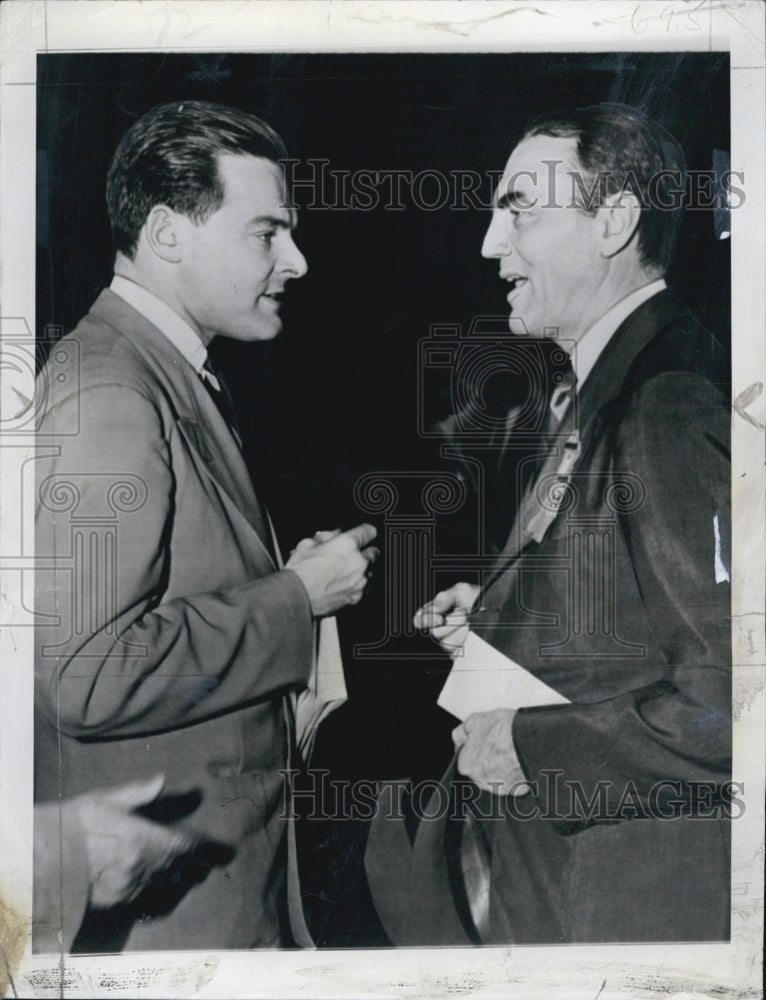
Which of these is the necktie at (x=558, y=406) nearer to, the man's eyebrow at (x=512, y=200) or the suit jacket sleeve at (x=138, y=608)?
the man's eyebrow at (x=512, y=200)

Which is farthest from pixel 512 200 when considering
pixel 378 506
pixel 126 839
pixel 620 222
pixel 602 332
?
pixel 126 839

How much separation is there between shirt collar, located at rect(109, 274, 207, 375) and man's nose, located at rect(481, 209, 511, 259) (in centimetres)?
100

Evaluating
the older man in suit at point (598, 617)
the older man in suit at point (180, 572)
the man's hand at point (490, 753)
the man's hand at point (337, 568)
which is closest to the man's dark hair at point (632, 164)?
the older man in suit at point (598, 617)

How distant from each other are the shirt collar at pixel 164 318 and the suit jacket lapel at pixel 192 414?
18 mm

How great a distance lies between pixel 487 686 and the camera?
3303 mm

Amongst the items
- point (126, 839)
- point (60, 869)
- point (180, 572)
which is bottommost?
point (60, 869)

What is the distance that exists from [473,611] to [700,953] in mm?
1381

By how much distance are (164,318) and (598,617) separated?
1.73m

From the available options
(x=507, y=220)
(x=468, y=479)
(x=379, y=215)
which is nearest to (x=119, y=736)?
(x=468, y=479)

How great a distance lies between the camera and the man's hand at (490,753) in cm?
330

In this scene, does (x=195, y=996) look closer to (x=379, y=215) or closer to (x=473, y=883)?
(x=473, y=883)

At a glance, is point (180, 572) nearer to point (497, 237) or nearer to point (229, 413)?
point (229, 413)

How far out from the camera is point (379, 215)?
10.9ft

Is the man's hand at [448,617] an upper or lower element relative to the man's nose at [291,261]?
lower
